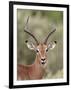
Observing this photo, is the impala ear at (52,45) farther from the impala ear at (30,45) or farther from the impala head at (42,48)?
the impala ear at (30,45)

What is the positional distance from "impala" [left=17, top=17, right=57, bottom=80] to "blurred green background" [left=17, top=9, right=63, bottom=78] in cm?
2

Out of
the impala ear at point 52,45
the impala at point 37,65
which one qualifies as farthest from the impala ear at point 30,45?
the impala ear at point 52,45

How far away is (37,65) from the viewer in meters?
1.90

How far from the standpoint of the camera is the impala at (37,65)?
1859mm

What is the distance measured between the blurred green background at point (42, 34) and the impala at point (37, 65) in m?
0.02

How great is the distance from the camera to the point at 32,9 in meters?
1.88

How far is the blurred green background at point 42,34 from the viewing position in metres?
1.85

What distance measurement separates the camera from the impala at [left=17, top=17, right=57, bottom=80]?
1.86 meters

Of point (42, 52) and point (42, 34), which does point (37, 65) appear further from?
point (42, 34)

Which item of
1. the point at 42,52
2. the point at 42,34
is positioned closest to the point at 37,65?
the point at 42,52

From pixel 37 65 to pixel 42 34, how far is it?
0.20m

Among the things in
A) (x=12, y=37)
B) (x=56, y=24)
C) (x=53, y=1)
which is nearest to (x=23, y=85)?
(x=12, y=37)

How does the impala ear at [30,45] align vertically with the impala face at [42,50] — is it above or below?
above

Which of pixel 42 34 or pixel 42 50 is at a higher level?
pixel 42 34
